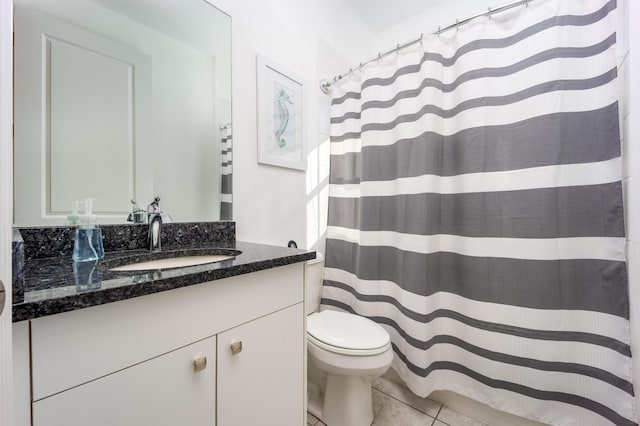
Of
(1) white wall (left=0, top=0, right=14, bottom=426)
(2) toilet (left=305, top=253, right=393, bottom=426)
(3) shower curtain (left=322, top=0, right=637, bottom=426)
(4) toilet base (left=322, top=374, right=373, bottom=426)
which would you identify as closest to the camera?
(1) white wall (left=0, top=0, right=14, bottom=426)

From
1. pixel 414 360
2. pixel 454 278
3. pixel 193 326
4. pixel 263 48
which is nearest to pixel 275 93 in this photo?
pixel 263 48

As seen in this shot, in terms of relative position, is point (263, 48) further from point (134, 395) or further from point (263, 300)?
point (134, 395)

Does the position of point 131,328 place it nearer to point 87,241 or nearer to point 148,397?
point 148,397

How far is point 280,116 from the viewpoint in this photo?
151 cm

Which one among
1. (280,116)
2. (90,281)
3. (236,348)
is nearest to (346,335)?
(236,348)

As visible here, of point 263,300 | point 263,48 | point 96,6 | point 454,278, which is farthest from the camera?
point 263,48

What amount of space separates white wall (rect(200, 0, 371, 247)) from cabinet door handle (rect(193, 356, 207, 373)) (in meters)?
0.74

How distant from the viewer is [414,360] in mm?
1378

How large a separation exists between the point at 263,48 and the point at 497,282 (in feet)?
5.41

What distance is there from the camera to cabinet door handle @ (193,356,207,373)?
2.17 ft

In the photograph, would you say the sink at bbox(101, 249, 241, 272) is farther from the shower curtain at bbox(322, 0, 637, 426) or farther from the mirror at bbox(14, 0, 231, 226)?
the shower curtain at bbox(322, 0, 637, 426)

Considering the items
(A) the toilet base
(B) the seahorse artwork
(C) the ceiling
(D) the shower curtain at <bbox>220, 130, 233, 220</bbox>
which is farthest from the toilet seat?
(C) the ceiling

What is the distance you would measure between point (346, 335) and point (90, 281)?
39.9 inches

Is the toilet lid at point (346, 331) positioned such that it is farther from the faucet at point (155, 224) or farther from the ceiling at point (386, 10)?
the ceiling at point (386, 10)
